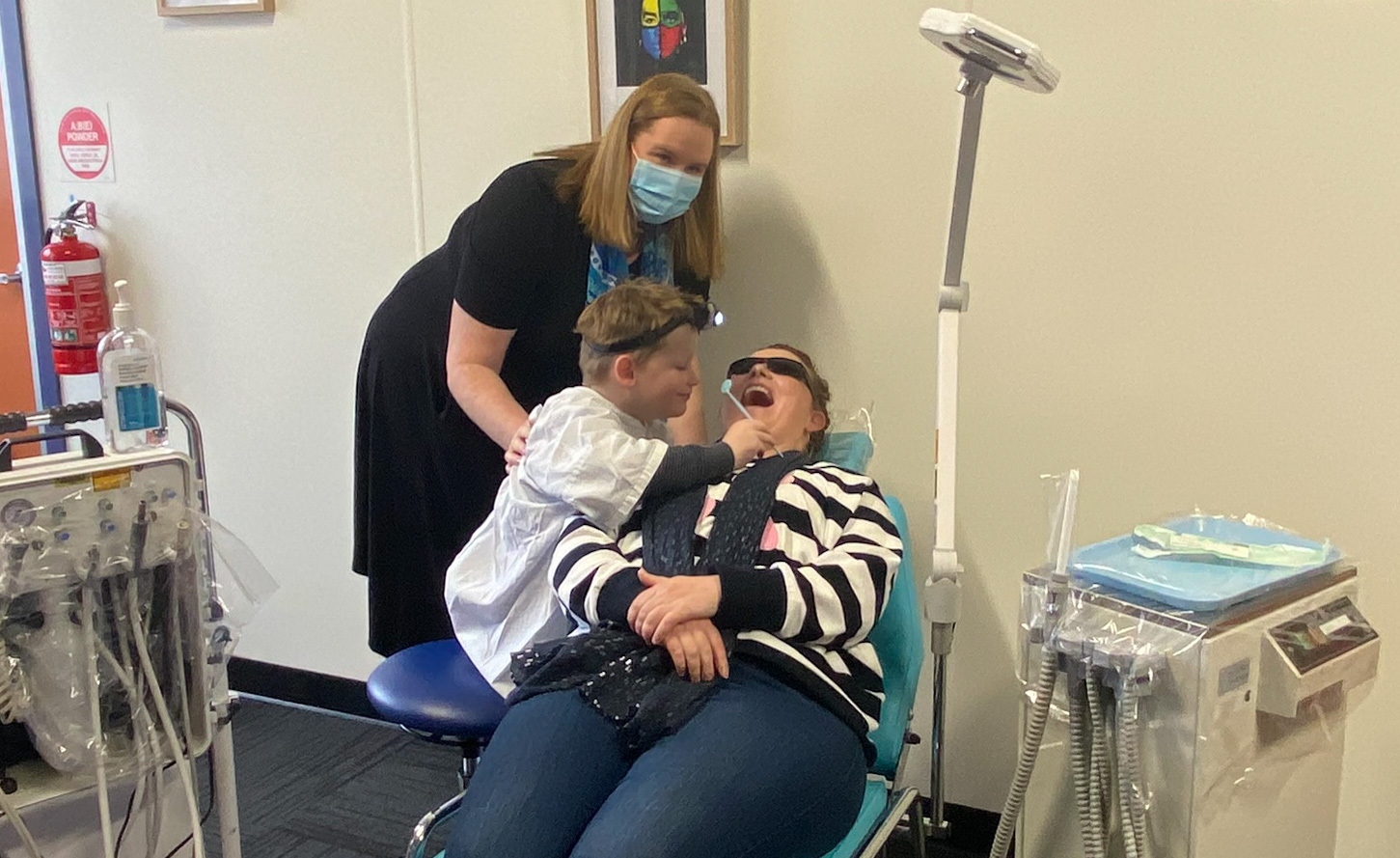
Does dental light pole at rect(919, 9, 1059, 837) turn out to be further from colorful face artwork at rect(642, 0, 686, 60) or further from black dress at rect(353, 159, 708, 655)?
colorful face artwork at rect(642, 0, 686, 60)

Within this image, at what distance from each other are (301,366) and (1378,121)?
2.17 meters

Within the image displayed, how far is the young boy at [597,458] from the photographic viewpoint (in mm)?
1569

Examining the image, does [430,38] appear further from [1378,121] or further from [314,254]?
[1378,121]

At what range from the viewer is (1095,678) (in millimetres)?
1454

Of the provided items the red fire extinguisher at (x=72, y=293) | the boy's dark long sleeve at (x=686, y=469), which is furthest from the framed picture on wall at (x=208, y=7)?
the boy's dark long sleeve at (x=686, y=469)

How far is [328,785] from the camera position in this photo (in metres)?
2.48

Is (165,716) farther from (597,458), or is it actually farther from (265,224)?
(265,224)

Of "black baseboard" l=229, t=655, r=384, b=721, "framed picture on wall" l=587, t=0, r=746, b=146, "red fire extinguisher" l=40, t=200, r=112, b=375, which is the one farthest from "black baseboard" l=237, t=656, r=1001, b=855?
"framed picture on wall" l=587, t=0, r=746, b=146

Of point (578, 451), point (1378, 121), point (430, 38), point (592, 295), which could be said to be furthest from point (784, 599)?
point (430, 38)

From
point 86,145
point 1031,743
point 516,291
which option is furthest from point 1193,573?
point 86,145

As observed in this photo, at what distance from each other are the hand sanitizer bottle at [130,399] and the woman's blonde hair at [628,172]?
709 millimetres

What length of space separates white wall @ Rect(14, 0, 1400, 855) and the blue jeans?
2.71 ft

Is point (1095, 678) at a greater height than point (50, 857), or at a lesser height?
greater

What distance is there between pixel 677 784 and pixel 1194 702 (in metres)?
0.61
